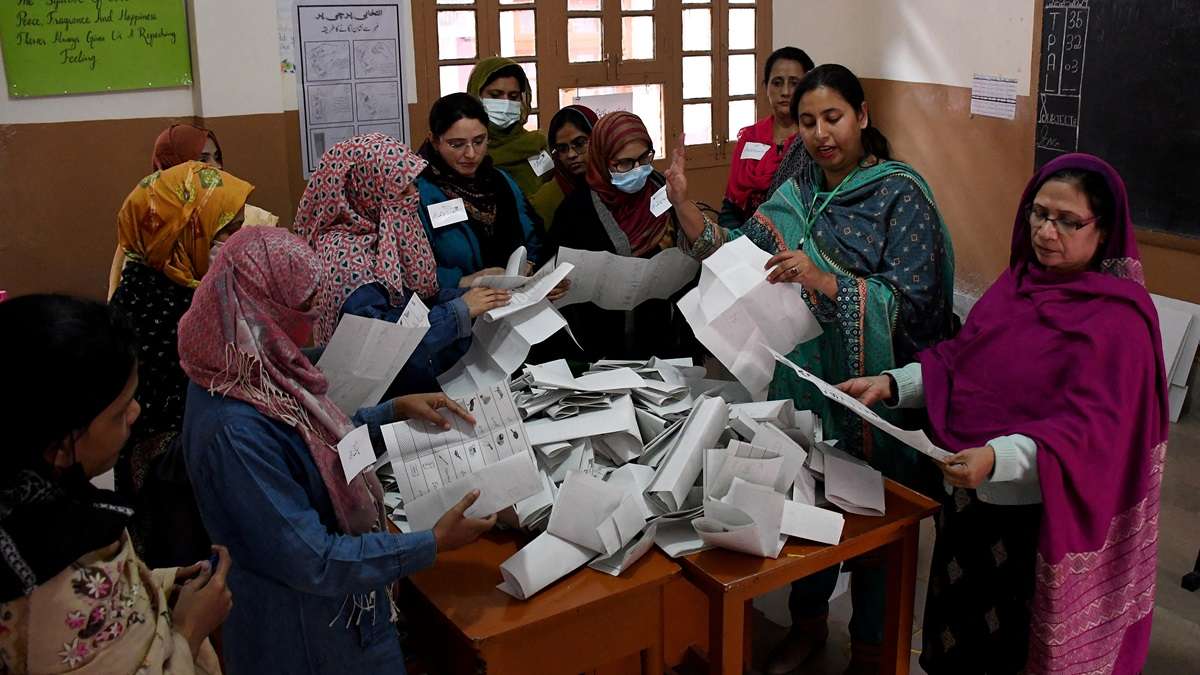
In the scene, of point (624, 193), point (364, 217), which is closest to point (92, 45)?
point (364, 217)

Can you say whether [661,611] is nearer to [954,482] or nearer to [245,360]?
[954,482]

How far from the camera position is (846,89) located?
2395mm

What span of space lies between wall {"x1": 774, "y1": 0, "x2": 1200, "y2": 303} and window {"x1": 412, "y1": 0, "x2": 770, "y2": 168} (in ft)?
1.26

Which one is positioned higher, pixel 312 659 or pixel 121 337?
pixel 121 337

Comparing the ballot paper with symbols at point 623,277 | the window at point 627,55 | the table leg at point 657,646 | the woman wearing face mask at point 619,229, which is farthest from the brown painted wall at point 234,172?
the table leg at point 657,646

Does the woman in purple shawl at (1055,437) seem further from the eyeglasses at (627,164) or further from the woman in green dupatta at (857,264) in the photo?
the eyeglasses at (627,164)

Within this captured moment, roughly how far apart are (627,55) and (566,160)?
2638 millimetres

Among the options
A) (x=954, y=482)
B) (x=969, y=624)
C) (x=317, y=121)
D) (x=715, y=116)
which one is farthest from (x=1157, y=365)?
(x=715, y=116)

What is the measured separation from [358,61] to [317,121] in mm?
377

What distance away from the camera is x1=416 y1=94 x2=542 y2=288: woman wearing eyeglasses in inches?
116

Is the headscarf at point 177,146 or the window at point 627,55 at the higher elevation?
the window at point 627,55

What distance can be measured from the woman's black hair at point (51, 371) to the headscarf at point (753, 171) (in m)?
2.96

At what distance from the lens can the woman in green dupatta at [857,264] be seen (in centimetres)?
232

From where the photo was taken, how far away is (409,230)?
272 cm
